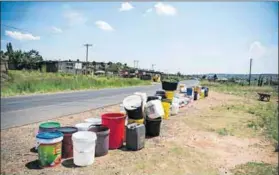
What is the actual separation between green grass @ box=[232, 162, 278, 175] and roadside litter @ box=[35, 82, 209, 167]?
2008 millimetres

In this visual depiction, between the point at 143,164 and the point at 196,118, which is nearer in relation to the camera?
the point at 143,164

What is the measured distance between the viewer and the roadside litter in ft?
15.3

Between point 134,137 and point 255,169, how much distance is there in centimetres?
242

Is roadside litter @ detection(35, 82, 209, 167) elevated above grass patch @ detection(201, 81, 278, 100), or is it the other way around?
roadside litter @ detection(35, 82, 209, 167)

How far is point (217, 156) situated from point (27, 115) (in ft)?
21.5

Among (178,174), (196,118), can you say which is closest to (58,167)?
(178,174)

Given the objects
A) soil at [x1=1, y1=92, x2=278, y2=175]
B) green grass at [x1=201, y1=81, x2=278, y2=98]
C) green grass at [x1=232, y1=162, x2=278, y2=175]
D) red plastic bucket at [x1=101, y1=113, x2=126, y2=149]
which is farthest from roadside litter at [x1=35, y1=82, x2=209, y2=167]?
green grass at [x1=201, y1=81, x2=278, y2=98]

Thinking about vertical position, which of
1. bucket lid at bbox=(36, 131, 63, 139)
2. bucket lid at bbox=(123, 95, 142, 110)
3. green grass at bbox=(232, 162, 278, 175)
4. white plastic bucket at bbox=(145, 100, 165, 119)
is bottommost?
green grass at bbox=(232, 162, 278, 175)

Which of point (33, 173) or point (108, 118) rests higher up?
point (108, 118)

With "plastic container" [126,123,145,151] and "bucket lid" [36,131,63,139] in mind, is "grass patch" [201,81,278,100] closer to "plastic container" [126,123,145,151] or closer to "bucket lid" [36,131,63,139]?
"plastic container" [126,123,145,151]

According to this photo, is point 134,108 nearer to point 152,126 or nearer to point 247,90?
point 152,126

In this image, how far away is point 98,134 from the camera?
518 cm

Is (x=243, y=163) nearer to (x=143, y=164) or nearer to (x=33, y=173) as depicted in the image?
(x=143, y=164)

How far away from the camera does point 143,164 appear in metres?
4.99
